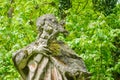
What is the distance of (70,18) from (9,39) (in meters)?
2.32

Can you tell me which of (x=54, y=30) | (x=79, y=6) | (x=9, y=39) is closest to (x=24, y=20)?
(x=9, y=39)

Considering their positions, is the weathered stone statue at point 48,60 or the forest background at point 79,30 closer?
the weathered stone statue at point 48,60

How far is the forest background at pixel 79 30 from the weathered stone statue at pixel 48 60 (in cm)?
685

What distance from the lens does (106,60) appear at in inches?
634

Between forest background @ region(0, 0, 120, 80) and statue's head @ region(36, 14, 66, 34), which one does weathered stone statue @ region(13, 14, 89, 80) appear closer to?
statue's head @ region(36, 14, 66, 34)

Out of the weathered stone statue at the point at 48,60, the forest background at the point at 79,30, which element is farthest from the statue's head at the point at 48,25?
the forest background at the point at 79,30

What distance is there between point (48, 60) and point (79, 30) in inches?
391

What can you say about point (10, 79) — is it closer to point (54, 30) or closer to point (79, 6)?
point (79, 6)

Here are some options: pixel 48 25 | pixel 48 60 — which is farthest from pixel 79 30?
pixel 48 60

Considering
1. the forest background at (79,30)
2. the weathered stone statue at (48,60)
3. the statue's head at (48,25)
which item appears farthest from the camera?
the forest background at (79,30)

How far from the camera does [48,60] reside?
307 inches

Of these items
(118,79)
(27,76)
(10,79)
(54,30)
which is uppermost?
(54,30)

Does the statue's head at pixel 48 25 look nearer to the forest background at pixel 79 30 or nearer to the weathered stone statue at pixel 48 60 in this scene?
the weathered stone statue at pixel 48 60

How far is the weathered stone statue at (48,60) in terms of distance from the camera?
7680 millimetres
